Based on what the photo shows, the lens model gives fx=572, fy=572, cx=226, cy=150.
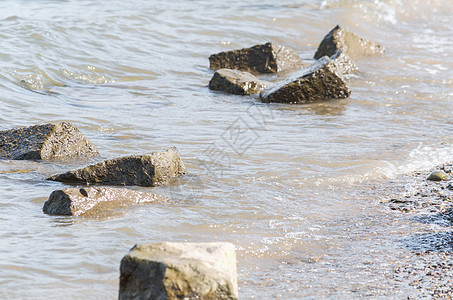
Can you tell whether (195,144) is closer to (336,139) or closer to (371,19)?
(336,139)

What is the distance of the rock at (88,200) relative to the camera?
13.0 ft

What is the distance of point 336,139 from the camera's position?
6.23 meters

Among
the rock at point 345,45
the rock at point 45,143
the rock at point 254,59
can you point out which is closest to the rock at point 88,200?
the rock at point 45,143

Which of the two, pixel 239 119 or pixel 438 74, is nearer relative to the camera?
pixel 239 119

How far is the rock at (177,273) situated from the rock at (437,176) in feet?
10.1

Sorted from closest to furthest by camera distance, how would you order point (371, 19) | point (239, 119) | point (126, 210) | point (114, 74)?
point (126, 210) < point (239, 119) < point (114, 74) < point (371, 19)

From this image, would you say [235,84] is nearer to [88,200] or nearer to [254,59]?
[254,59]

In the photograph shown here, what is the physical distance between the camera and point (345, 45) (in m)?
10.9

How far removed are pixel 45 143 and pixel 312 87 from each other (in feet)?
13.3

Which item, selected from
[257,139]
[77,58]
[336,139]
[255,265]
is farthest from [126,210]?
[77,58]

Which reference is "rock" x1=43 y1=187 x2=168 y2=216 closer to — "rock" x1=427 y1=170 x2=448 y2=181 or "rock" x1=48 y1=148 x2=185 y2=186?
"rock" x1=48 y1=148 x2=185 y2=186

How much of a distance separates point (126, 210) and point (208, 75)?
5.84 metres

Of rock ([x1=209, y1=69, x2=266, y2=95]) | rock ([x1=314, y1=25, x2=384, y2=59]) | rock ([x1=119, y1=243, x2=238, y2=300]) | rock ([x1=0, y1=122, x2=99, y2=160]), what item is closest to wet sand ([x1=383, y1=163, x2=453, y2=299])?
rock ([x1=119, y1=243, x2=238, y2=300])

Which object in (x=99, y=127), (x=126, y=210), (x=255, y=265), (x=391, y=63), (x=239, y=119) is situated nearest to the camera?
(x=255, y=265)
